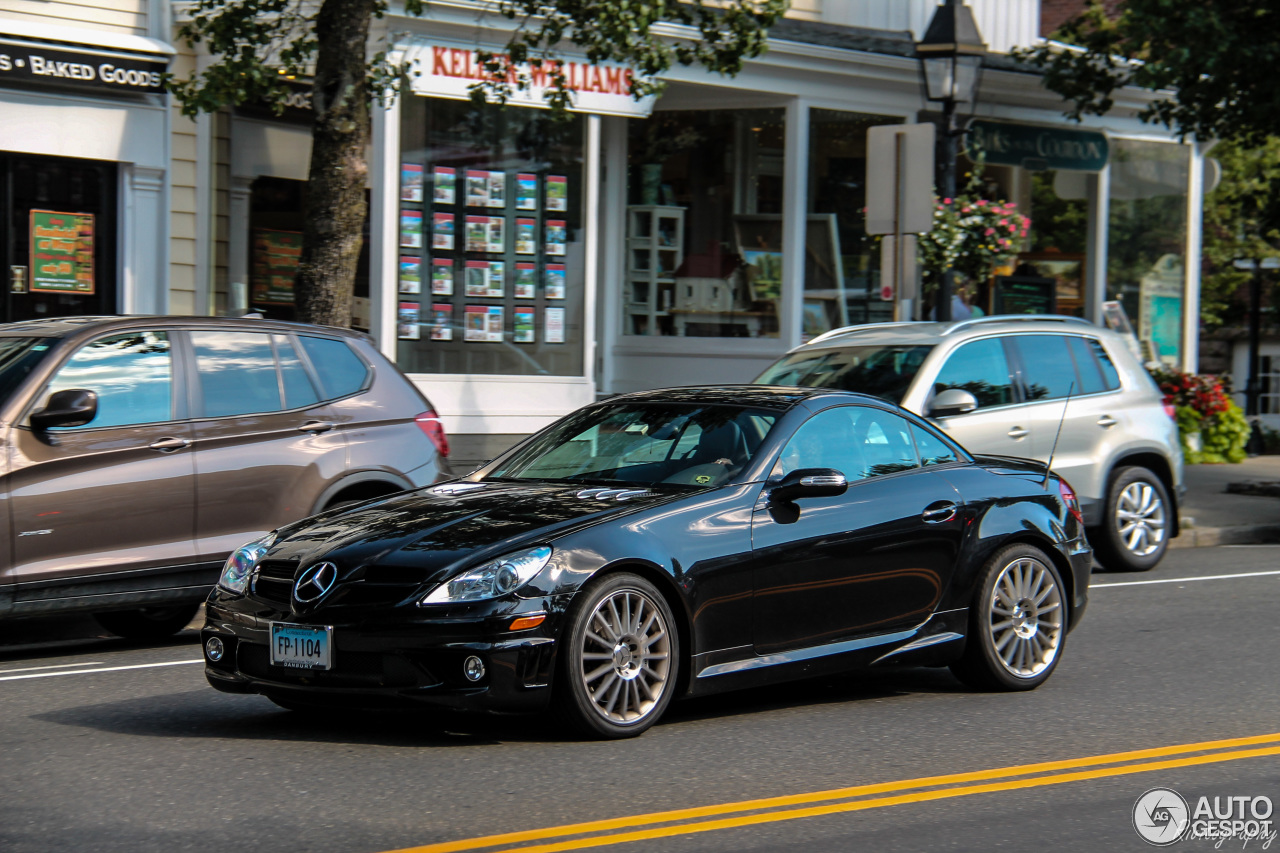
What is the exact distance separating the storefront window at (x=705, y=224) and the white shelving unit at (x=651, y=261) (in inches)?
0.5

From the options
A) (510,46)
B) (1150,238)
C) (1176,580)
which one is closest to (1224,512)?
(1176,580)

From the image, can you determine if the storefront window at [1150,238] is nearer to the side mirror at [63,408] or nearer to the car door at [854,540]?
the car door at [854,540]

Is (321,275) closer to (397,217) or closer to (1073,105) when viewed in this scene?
(397,217)

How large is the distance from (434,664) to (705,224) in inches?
524

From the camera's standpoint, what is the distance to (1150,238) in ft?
73.6

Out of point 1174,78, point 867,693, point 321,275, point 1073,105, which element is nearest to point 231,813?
point 867,693

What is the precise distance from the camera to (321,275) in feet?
37.0

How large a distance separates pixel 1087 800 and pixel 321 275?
7.48 metres

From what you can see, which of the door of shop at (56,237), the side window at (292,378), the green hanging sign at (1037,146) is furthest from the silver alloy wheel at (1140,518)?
the door of shop at (56,237)

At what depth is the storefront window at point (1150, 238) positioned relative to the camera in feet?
71.6

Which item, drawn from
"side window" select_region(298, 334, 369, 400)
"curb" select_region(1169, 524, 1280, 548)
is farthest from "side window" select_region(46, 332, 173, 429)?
"curb" select_region(1169, 524, 1280, 548)

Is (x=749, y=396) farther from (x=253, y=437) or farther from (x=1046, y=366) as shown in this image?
(x=1046, y=366)

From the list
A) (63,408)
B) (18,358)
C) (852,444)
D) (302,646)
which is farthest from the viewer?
(18,358)

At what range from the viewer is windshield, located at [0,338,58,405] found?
7.91m
